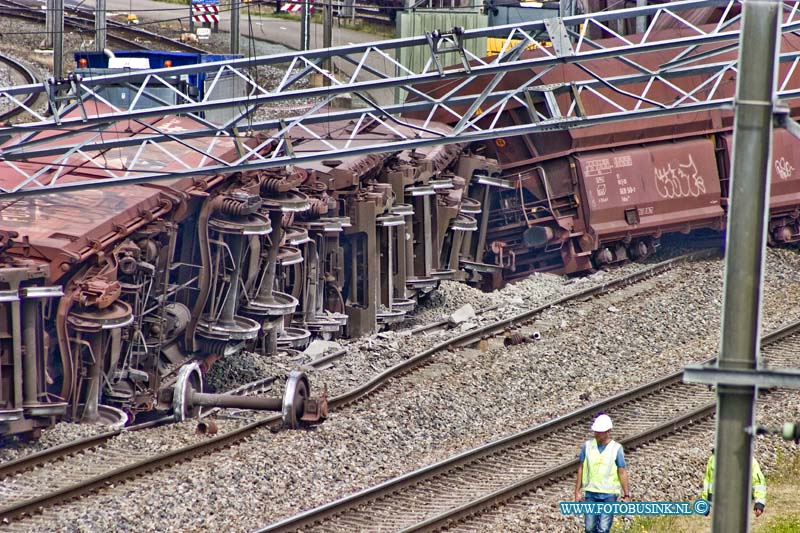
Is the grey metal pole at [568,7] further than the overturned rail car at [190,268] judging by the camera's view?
Yes

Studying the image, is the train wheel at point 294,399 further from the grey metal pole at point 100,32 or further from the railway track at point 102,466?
the grey metal pole at point 100,32

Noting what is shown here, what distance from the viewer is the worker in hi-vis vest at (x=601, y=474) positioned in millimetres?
8105

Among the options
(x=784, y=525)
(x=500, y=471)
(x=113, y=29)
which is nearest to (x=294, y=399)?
(x=500, y=471)

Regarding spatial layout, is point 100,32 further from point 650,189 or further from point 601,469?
point 601,469

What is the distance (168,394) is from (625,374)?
18.1 ft

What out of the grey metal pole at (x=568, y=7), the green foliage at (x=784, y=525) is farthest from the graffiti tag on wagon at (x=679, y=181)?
the green foliage at (x=784, y=525)

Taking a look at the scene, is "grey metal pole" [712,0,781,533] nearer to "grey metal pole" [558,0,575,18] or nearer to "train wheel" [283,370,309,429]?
"train wheel" [283,370,309,429]

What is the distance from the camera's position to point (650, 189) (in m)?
20.9

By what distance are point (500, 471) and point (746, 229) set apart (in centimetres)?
670

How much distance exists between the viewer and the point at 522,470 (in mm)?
11320

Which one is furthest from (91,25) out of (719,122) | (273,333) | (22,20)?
(273,333)

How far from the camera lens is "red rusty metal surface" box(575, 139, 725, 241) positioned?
66.8 feet

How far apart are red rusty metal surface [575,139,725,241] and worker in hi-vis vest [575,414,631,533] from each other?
40.6 ft

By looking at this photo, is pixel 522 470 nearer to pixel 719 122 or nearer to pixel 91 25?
pixel 719 122
